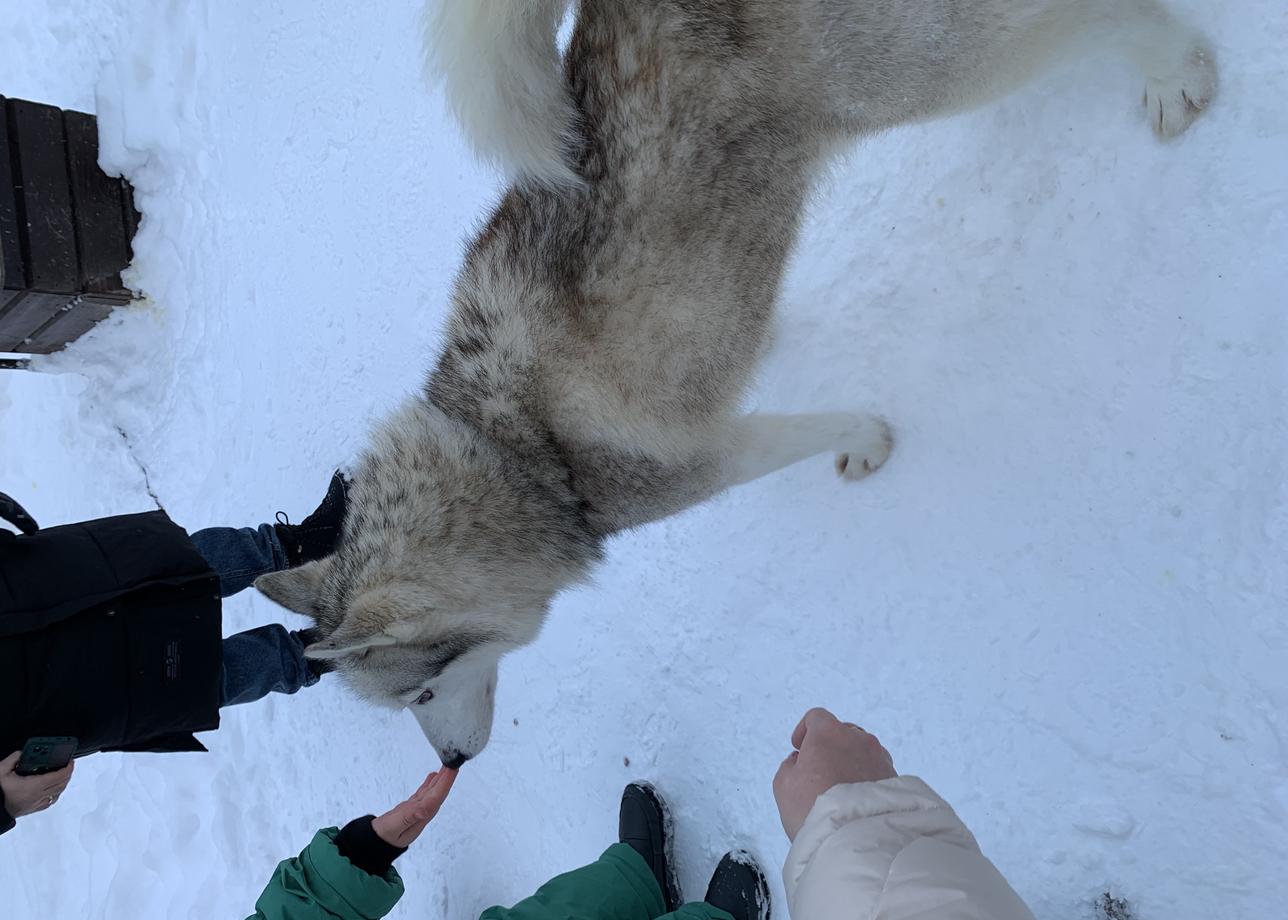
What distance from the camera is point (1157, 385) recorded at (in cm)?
249

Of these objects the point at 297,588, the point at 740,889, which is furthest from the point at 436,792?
the point at 740,889

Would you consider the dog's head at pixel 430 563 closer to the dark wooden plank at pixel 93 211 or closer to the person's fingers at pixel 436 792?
the person's fingers at pixel 436 792

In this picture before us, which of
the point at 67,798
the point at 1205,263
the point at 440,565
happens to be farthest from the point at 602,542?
the point at 67,798

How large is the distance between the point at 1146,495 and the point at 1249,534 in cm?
28

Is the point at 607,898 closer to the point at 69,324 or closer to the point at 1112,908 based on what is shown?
the point at 1112,908

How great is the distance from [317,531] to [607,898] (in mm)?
2021

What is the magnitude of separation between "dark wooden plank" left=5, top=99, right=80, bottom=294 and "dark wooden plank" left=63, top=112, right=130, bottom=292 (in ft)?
0.21

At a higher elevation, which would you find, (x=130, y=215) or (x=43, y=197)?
(x=43, y=197)

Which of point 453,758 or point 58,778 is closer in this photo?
point 58,778

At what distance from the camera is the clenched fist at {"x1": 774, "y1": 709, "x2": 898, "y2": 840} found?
1.60 metres

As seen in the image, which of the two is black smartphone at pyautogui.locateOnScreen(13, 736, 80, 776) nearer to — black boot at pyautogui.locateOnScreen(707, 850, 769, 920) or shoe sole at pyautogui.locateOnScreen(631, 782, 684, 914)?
shoe sole at pyautogui.locateOnScreen(631, 782, 684, 914)

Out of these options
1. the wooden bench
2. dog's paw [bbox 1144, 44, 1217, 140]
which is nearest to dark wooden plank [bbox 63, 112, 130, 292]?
the wooden bench

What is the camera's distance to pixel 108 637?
2545mm

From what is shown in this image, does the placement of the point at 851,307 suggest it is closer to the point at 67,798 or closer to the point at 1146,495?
the point at 1146,495
